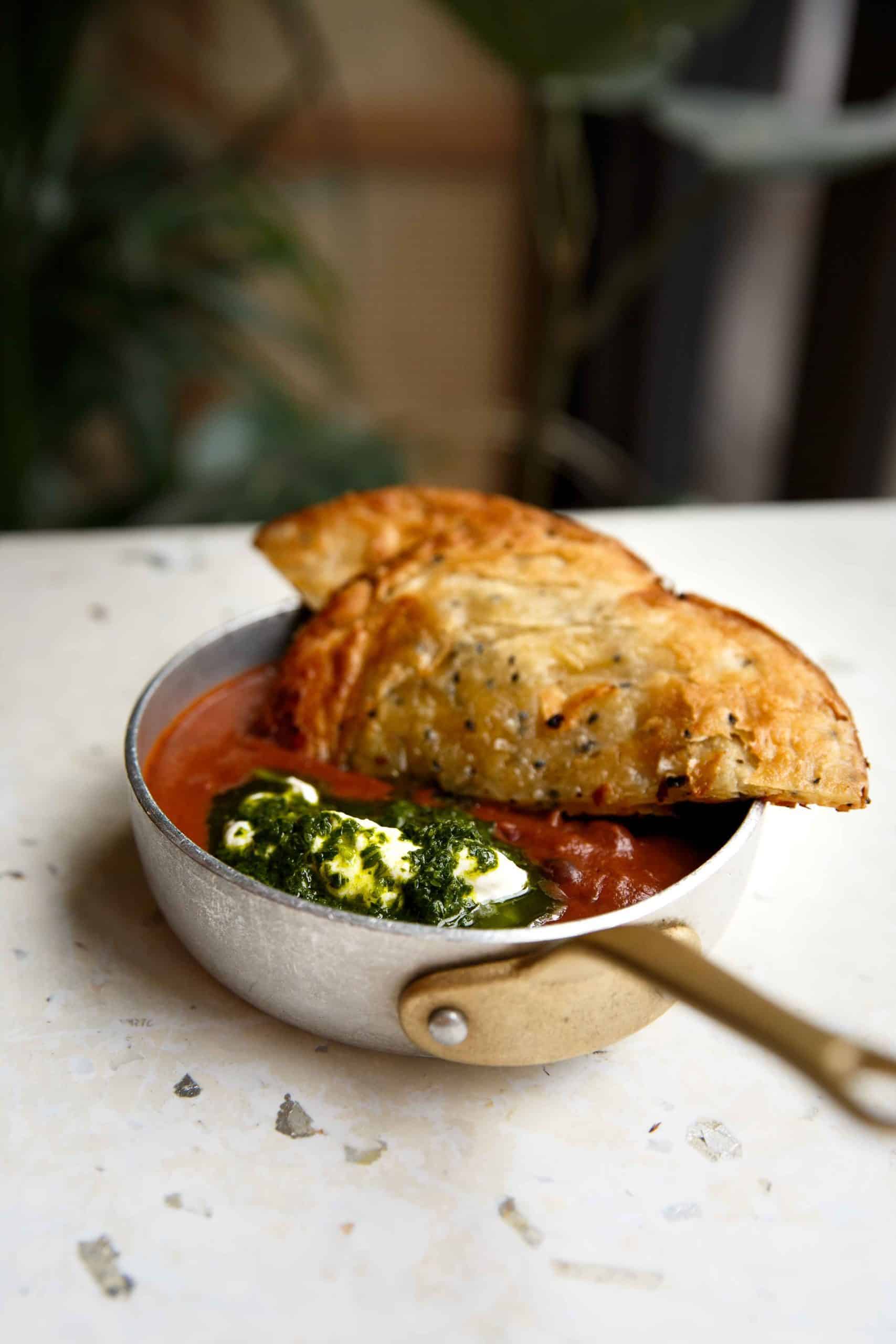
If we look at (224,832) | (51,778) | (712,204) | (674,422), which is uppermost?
(712,204)

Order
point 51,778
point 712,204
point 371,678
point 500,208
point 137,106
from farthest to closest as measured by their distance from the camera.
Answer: point 500,208, point 137,106, point 712,204, point 51,778, point 371,678

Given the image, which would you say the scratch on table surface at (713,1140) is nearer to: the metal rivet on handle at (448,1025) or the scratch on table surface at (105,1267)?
the metal rivet on handle at (448,1025)

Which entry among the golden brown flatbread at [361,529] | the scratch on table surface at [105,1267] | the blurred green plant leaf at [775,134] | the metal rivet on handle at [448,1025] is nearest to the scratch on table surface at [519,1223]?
the metal rivet on handle at [448,1025]

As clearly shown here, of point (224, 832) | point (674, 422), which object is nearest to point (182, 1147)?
point (224, 832)

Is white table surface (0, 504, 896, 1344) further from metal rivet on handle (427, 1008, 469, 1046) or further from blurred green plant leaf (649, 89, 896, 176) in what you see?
blurred green plant leaf (649, 89, 896, 176)

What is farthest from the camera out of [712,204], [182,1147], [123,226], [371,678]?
[123,226]

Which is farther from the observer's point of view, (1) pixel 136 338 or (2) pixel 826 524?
(1) pixel 136 338

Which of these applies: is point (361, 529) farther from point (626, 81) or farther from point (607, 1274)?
point (626, 81)

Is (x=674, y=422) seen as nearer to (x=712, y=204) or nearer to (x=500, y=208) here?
(x=500, y=208)

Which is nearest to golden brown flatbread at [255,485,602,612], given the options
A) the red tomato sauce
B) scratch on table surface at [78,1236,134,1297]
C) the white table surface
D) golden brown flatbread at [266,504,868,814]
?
golden brown flatbread at [266,504,868,814]
